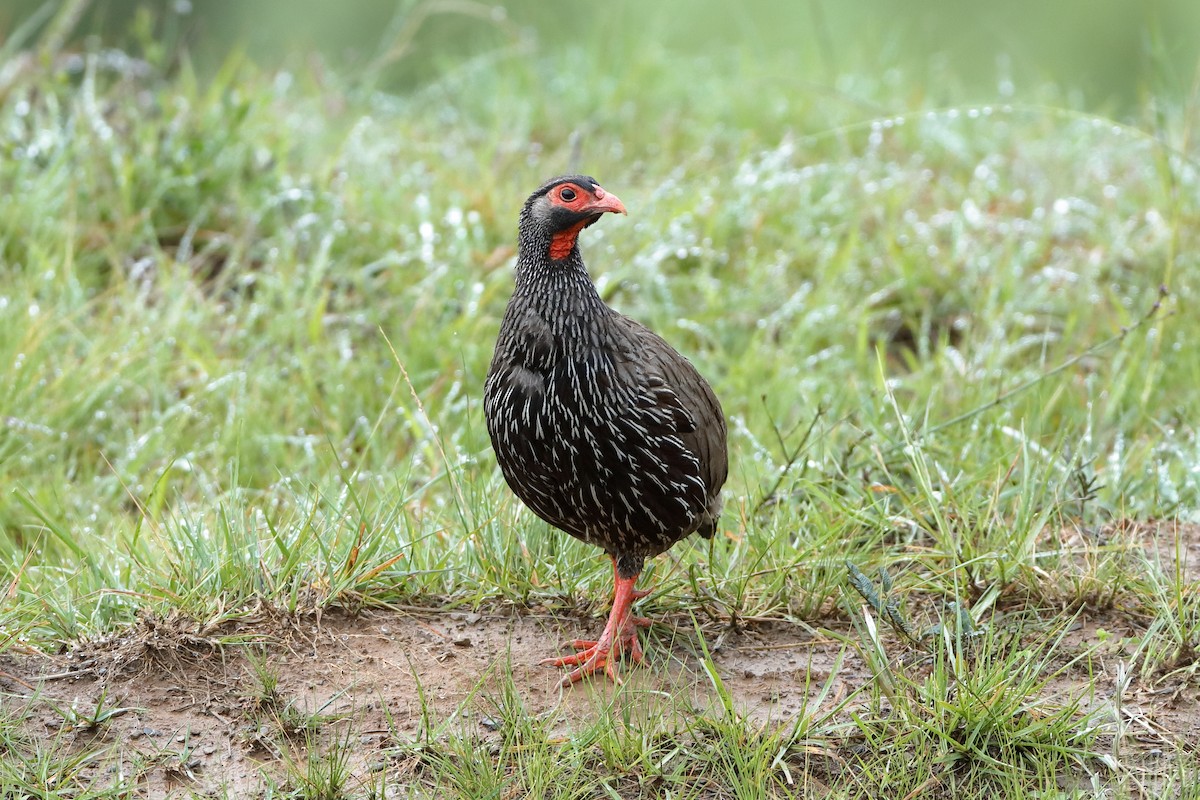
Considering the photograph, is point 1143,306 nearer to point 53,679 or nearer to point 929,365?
point 929,365

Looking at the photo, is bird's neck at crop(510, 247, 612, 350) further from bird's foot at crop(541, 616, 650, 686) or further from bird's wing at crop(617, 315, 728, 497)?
bird's foot at crop(541, 616, 650, 686)

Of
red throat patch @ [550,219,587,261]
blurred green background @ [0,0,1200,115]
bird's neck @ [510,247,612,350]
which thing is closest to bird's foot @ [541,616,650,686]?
bird's neck @ [510,247,612,350]

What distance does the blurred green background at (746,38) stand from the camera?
7207 mm

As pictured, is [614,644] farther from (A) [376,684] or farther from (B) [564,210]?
(B) [564,210]

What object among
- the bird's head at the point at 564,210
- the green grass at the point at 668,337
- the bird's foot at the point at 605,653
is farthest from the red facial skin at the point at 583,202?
the bird's foot at the point at 605,653

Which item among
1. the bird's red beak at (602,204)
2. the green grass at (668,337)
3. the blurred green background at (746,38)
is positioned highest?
the blurred green background at (746,38)

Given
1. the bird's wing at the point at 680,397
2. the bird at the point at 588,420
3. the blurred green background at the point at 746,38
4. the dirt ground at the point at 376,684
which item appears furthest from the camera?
the blurred green background at the point at 746,38

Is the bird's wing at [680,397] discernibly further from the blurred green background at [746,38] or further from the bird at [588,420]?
the blurred green background at [746,38]

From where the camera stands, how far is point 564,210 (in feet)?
10.7

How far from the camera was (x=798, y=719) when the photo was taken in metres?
2.90

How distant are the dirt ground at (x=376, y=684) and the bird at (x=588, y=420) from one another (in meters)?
0.16

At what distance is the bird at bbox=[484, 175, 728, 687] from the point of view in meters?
3.18

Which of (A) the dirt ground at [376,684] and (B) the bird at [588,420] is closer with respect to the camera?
(A) the dirt ground at [376,684]

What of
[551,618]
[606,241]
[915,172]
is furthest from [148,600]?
[915,172]
